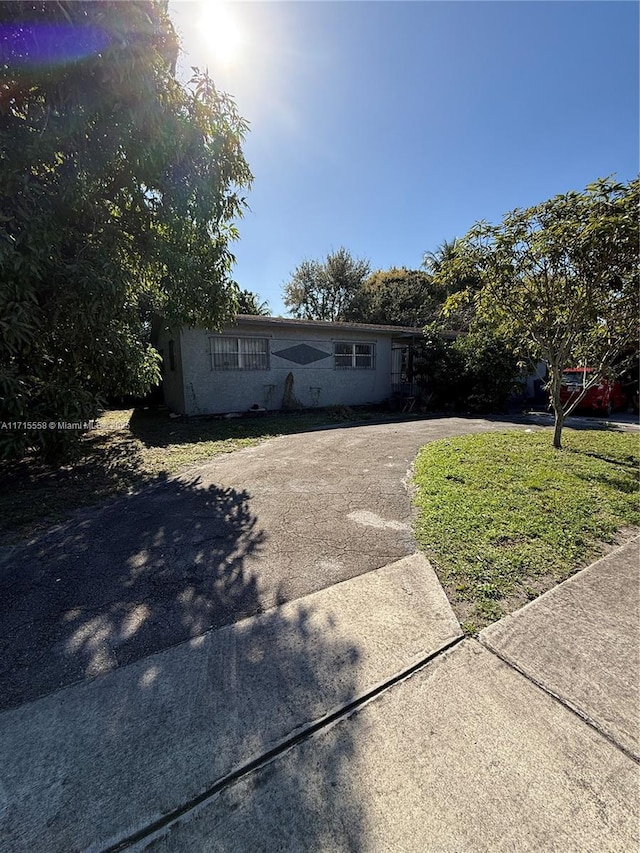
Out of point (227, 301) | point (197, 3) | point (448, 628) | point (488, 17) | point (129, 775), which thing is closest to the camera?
point (129, 775)

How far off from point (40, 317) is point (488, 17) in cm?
753

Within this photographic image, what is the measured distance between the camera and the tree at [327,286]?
2684 centimetres

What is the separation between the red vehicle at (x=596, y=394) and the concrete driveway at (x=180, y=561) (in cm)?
942

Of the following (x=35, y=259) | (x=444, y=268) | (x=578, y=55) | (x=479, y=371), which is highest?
(x=578, y=55)

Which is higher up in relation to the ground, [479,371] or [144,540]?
[479,371]

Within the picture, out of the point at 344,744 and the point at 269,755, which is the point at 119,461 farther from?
the point at 344,744

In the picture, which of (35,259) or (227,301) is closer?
(35,259)

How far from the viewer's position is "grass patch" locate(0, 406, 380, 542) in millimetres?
4242

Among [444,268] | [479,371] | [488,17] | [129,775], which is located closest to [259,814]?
[129,775]

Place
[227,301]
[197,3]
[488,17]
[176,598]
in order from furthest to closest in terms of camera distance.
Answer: [227,301], [488,17], [197,3], [176,598]

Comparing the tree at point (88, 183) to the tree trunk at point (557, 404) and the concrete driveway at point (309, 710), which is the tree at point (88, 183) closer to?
the concrete driveway at point (309, 710)

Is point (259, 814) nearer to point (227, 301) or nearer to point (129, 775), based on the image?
point (129, 775)

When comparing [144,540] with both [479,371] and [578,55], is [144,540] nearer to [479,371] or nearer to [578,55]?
[578,55]

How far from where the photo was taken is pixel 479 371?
1223 cm
